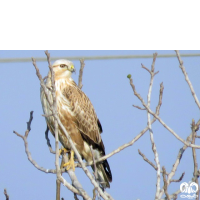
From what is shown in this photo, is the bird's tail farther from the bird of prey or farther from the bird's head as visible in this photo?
the bird's head

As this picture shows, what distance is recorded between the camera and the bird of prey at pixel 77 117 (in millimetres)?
4922

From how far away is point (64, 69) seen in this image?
5051 mm

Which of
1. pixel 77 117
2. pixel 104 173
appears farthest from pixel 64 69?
pixel 104 173

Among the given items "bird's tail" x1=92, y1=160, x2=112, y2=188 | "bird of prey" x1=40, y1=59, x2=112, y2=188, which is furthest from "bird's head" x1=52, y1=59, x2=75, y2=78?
"bird's tail" x1=92, y1=160, x2=112, y2=188

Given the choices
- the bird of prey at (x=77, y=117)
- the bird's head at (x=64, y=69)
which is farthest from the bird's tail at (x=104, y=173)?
the bird's head at (x=64, y=69)

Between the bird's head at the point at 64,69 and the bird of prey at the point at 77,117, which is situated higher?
the bird's head at the point at 64,69

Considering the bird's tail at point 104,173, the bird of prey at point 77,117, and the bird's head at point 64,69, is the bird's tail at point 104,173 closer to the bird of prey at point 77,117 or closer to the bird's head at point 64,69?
the bird of prey at point 77,117

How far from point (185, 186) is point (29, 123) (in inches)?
55.9

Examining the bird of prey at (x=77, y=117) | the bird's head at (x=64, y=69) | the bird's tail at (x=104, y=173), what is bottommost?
the bird's tail at (x=104, y=173)

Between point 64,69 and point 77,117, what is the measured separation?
0.54 metres

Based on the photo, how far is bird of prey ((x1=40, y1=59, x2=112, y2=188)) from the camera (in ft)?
16.1

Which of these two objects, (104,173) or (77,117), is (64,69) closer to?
(77,117)

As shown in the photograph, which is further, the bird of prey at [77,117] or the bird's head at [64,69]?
the bird's head at [64,69]
